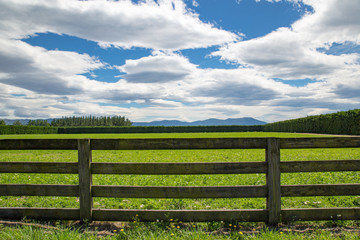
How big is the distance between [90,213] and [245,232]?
270 cm

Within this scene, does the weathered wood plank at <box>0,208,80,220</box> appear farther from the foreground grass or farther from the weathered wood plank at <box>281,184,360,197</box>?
the weathered wood plank at <box>281,184,360,197</box>

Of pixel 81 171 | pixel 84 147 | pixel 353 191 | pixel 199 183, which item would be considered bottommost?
pixel 199 183

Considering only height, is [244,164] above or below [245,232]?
A: above

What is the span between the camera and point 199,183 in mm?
7797

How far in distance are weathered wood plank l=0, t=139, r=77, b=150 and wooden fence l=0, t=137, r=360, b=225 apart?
1.2 inches

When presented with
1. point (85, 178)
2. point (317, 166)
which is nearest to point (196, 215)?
point (85, 178)

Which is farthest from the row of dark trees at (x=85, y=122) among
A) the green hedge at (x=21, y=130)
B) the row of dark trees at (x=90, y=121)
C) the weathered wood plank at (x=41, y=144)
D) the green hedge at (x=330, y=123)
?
the weathered wood plank at (x=41, y=144)

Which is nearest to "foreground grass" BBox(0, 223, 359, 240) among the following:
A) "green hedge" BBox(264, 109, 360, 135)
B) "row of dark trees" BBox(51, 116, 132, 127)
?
"green hedge" BBox(264, 109, 360, 135)

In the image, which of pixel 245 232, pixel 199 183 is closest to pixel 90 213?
pixel 245 232

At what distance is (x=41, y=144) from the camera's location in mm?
4707

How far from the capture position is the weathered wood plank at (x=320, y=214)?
437 centimetres

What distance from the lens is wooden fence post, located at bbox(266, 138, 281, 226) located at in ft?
14.2

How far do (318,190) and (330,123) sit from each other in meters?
37.6

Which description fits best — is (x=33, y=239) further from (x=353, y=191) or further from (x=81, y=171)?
(x=353, y=191)
